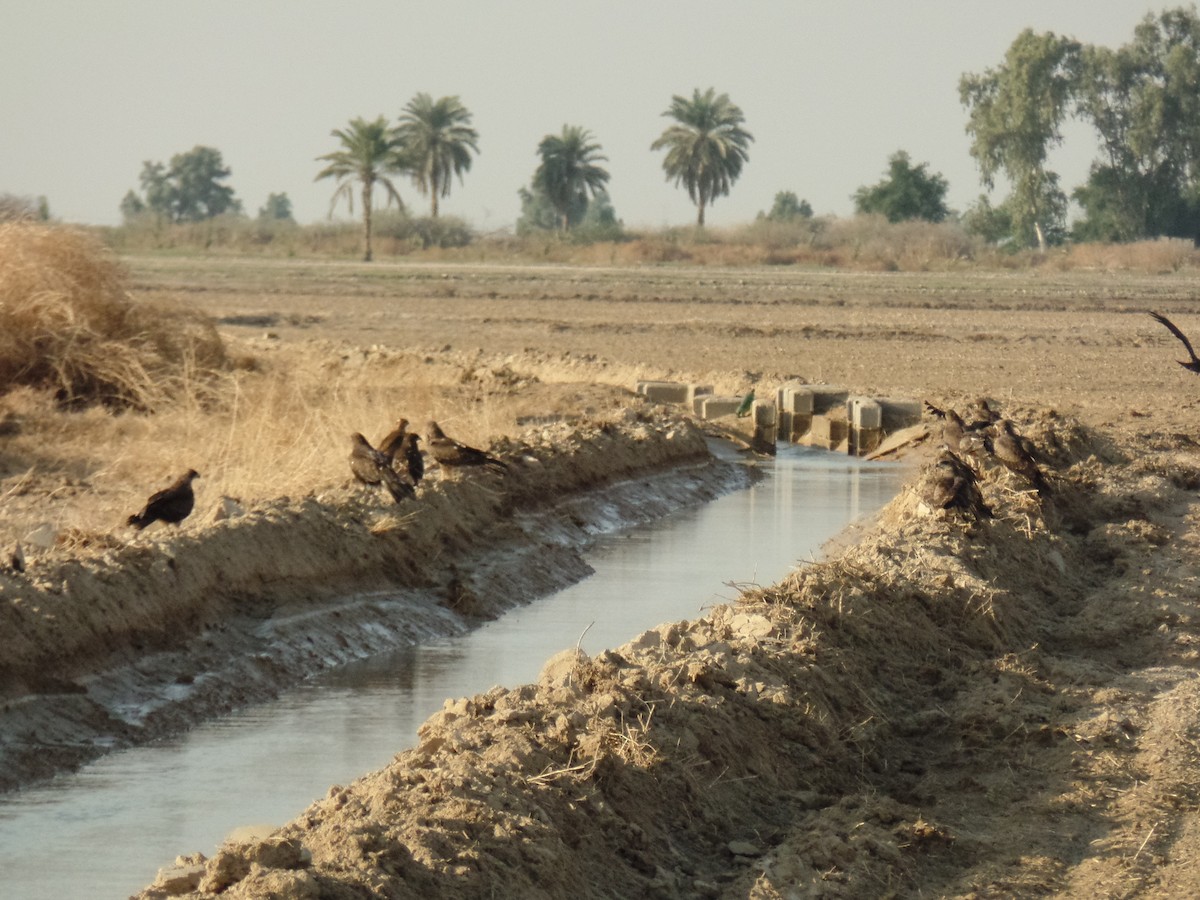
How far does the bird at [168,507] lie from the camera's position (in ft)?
35.4

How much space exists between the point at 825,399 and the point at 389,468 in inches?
439

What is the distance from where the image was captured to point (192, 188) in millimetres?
133500

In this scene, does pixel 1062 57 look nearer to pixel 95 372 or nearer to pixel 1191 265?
pixel 1191 265

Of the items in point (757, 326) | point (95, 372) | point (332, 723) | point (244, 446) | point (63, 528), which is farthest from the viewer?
point (757, 326)

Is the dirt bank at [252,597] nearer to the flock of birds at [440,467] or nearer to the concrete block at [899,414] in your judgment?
the flock of birds at [440,467]

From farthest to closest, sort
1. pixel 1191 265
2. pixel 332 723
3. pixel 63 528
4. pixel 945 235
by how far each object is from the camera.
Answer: pixel 945 235 < pixel 1191 265 < pixel 63 528 < pixel 332 723

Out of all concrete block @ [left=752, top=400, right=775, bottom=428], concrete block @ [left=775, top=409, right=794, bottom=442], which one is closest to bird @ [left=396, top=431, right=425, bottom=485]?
concrete block @ [left=752, top=400, right=775, bottom=428]

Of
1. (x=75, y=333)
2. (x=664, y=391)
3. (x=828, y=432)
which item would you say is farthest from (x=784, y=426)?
(x=75, y=333)

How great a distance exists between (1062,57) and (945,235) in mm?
12225

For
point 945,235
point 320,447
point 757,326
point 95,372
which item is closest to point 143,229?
point 945,235

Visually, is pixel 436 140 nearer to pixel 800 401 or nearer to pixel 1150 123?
pixel 1150 123

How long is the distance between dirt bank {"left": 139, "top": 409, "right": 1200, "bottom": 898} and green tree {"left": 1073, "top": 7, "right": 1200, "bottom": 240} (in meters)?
80.5

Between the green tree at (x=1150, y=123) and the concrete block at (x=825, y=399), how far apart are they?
68.4 m

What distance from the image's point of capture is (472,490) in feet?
44.7
